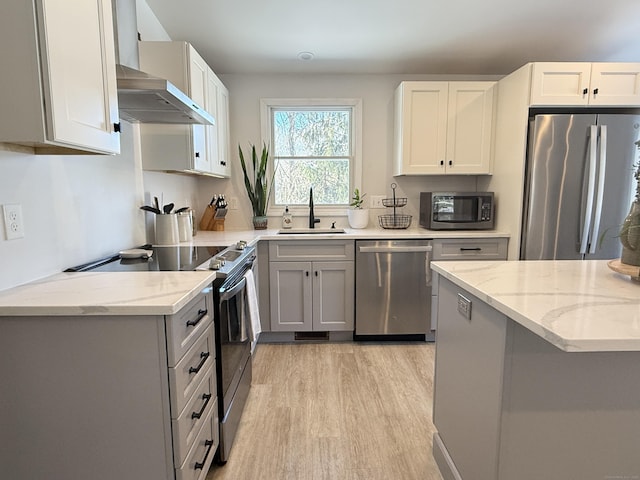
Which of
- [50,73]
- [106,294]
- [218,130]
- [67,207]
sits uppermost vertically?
[218,130]

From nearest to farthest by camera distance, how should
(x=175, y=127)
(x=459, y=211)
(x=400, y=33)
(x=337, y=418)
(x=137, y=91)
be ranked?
1. (x=137, y=91)
2. (x=337, y=418)
3. (x=175, y=127)
4. (x=400, y=33)
5. (x=459, y=211)

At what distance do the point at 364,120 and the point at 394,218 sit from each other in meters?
1.00

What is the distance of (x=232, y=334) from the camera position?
1749 millimetres

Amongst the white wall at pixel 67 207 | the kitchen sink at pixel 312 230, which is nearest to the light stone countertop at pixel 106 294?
the white wall at pixel 67 207

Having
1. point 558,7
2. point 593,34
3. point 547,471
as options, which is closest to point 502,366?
point 547,471

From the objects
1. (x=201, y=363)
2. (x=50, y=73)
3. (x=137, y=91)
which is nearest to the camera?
(x=50, y=73)

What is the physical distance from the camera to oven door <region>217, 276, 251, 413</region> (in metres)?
1.59

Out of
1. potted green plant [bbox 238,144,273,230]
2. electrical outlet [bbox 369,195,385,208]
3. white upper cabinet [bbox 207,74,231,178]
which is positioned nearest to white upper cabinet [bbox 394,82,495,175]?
electrical outlet [bbox 369,195,385,208]

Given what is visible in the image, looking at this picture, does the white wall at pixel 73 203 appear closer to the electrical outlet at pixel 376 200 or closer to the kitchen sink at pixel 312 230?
the kitchen sink at pixel 312 230

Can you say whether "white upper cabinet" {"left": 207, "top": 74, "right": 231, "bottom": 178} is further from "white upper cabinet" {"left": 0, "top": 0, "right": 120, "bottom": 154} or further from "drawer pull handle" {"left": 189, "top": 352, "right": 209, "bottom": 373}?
"drawer pull handle" {"left": 189, "top": 352, "right": 209, "bottom": 373}

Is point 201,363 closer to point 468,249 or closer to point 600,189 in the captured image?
point 468,249

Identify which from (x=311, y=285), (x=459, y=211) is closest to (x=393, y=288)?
(x=311, y=285)

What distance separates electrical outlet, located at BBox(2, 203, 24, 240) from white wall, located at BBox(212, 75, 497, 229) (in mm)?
2123

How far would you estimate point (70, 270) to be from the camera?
150cm
